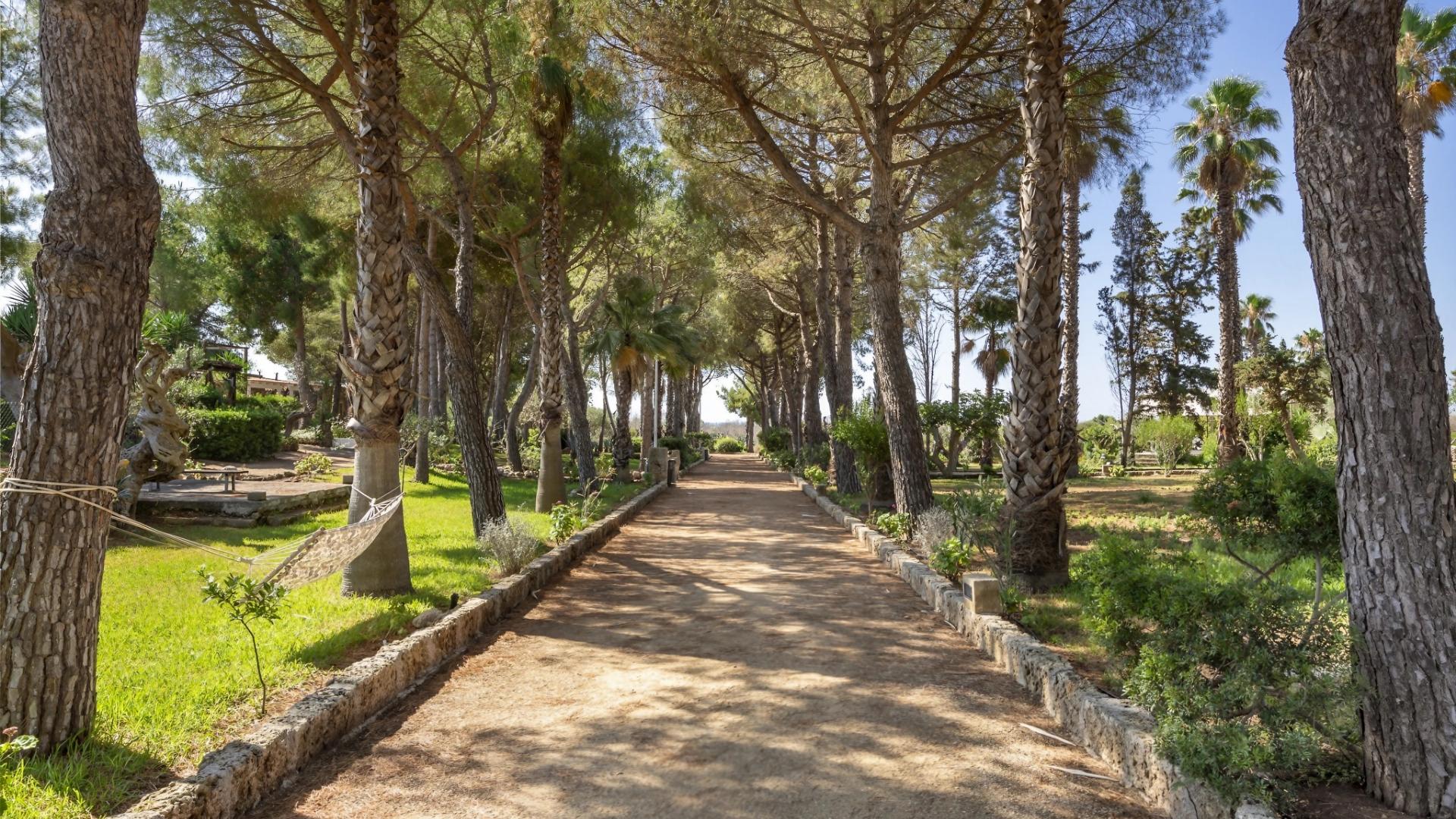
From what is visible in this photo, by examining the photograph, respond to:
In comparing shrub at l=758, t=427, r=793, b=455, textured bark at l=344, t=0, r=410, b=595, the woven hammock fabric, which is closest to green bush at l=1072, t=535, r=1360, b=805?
the woven hammock fabric

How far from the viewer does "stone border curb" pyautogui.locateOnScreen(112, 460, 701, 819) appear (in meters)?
2.87

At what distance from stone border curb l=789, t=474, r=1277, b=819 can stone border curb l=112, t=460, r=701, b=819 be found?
3.42m

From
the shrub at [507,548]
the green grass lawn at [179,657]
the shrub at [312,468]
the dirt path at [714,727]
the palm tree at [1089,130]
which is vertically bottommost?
the dirt path at [714,727]

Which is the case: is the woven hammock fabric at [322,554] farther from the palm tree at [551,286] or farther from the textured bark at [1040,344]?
the palm tree at [551,286]

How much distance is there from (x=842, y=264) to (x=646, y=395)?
29.0 feet

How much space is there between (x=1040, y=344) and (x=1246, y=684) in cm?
406

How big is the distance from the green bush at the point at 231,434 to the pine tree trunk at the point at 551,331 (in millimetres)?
9233

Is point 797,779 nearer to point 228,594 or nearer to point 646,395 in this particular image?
point 228,594

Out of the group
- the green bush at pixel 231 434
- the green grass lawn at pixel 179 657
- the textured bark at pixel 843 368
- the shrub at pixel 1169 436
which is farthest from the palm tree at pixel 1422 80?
the green bush at pixel 231 434

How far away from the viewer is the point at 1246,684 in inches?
116

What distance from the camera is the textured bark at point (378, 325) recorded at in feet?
20.5

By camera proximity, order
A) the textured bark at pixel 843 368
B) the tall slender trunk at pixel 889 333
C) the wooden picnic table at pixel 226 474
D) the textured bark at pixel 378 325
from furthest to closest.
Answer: the textured bark at pixel 843 368, the wooden picnic table at pixel 226 474, the tall slender trunk at pixel 889 333, the textured bark at pixel 378 325

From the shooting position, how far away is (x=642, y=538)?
11.3 m

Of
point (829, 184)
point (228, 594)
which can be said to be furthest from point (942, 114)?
point (228, 594)
